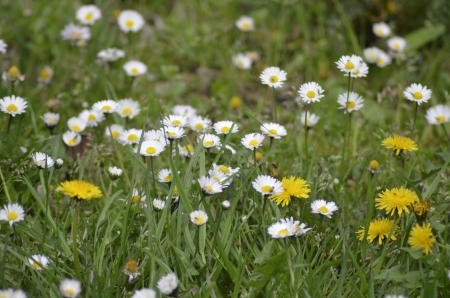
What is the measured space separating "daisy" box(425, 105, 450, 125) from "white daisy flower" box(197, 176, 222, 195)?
1216 mm

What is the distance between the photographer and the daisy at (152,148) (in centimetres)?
196

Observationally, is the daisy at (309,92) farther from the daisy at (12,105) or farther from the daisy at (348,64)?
the daisy at (12,105)

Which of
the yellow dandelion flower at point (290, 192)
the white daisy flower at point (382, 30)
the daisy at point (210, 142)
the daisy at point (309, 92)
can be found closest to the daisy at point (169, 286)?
the yellow dandelion flower at point (290, 192)

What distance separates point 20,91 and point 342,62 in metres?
1.78

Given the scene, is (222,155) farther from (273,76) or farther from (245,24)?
(245,24)

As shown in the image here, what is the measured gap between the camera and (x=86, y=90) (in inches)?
120

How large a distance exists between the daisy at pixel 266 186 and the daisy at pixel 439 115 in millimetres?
1007

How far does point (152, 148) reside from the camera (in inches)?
77.9

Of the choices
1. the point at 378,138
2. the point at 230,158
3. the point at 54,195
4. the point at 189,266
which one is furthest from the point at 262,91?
the point at 189,266

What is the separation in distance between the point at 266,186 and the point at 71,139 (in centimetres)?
100

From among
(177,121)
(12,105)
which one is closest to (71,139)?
(12,105)

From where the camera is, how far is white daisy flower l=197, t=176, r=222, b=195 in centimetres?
173

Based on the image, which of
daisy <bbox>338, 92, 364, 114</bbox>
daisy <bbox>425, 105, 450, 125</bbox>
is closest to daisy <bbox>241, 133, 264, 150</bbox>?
daisy <bbox>338, 92, 364, 114</bbox>

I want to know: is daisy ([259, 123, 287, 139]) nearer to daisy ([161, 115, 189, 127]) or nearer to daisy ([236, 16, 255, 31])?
daisy ([161, 115, 189, 127])
